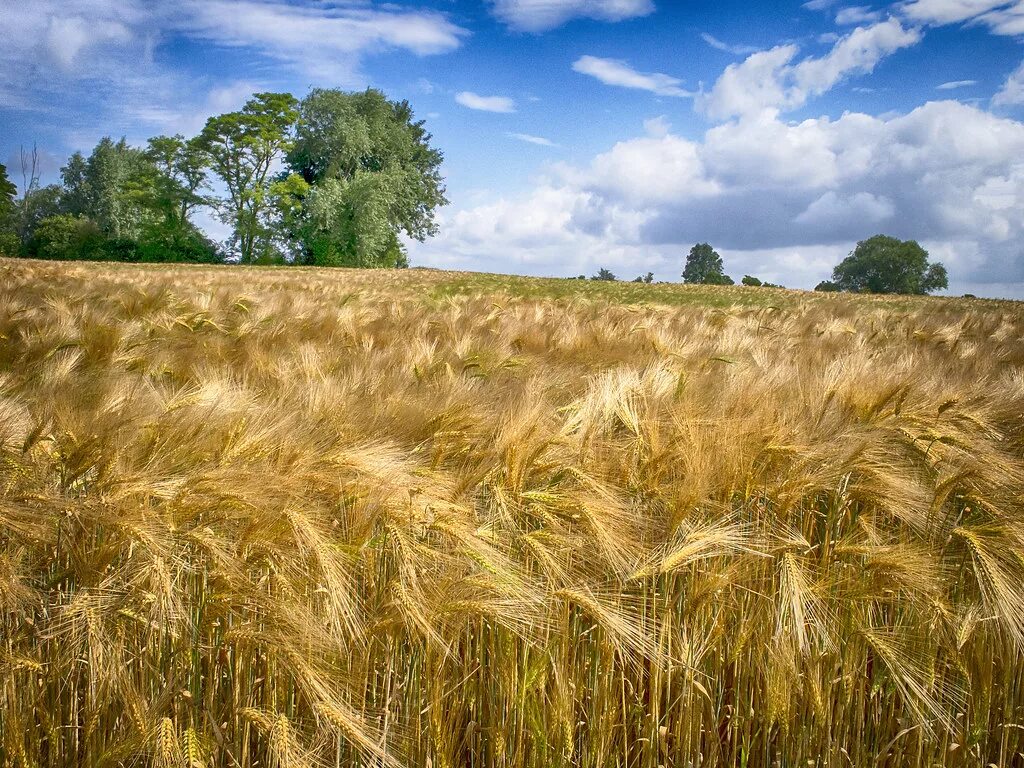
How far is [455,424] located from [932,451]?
143cm

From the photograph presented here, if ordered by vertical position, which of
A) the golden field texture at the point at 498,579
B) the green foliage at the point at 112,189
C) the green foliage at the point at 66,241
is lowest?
the golden field texture at the point at 498,579

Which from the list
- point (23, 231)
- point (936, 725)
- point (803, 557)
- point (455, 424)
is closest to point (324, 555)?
point (455, 424)

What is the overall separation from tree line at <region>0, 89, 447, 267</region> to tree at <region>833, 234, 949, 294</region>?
49.7 metres

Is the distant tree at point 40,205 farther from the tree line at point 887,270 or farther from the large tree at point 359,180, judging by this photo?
the tree line at point 887,270

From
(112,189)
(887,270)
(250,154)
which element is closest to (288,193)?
(250,154)

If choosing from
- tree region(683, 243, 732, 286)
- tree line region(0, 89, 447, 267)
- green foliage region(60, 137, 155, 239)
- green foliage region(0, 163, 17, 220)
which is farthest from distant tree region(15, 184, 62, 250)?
tree region(683, 243, 732, 286)

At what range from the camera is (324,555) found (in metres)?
1.35

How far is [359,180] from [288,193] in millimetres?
5922

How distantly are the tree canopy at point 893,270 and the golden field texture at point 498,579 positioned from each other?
78.9 meters

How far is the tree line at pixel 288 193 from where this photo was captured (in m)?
43.7

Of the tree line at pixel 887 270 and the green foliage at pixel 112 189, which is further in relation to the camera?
the tree line at pixel 887 270

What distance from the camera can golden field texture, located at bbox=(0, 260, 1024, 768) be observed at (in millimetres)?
1402

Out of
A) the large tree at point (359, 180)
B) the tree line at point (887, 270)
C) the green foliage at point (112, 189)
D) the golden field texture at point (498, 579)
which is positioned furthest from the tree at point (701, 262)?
the golden field texture at point (498, 579)

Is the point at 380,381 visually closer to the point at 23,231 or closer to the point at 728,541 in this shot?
the point at 728,541
